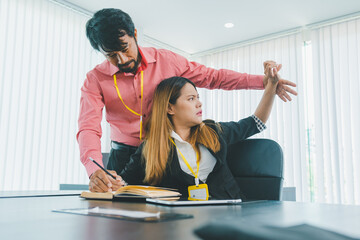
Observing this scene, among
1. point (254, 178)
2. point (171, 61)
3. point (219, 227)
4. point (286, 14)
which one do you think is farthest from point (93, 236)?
point (286, 14)

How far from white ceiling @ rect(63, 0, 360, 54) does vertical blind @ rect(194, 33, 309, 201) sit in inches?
9.9

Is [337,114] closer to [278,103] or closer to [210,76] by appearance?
[278,103]

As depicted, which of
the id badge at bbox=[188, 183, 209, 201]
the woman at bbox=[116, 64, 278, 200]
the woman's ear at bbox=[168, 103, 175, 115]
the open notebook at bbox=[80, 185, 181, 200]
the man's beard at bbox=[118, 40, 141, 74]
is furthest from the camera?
the woman's ear at bbox=[168, 103, 175, 115]

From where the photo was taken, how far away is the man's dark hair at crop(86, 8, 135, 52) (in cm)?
138

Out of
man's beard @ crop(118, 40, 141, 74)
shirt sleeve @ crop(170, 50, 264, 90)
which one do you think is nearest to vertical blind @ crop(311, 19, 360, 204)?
shirt sleeve @ crop(170, 50, 264, 90)

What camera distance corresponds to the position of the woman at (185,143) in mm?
1410

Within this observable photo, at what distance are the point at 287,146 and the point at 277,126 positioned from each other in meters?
0.33

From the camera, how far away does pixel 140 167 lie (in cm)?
148

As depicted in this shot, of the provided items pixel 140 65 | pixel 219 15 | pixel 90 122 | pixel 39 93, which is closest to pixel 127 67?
pixel 140 65

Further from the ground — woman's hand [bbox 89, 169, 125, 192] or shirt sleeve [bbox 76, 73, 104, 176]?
shirt sleeve [bbox 76, 73, 104, 176]

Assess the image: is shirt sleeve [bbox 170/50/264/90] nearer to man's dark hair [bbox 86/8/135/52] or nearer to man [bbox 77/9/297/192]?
man [bbox 77/9/297/192]

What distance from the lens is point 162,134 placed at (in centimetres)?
155

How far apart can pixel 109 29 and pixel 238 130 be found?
0.73 m

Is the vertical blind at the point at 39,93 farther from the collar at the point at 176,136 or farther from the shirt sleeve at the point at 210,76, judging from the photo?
the collar at the point at 176,136
